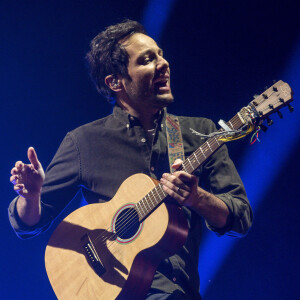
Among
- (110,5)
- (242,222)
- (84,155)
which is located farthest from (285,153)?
(110,5)

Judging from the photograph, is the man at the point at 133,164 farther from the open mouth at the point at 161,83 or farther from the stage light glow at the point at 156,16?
the stage light glow at the point at 156,16

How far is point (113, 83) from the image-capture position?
2619 mm

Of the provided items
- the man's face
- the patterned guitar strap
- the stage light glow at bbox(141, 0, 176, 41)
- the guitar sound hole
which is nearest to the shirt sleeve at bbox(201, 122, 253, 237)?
the patterned guitar strap

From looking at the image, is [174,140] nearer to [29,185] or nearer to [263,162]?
[263,162]

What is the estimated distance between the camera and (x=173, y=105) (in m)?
2.94

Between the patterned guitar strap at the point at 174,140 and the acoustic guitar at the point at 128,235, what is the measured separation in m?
0.29

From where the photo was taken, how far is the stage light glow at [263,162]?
7.45 ft

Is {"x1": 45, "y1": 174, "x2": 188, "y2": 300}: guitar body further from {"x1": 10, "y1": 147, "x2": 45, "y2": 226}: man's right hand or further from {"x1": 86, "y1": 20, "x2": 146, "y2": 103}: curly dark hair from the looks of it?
{"x1": 86, "y1": 20, "x2": 146, "y2": 103}: curly dark hair

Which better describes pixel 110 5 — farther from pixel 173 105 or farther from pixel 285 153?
pixel 285 153

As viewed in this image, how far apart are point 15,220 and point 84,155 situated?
650 millimetres

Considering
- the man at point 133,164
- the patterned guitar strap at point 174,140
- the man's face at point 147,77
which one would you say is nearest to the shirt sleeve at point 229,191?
the man at point 133,164

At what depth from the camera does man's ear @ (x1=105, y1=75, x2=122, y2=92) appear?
101 inches

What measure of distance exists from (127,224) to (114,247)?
0.15 meters

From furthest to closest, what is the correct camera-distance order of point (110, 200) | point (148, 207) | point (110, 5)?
point (110, 5)
point (110, 200)
point (148, 207)
